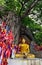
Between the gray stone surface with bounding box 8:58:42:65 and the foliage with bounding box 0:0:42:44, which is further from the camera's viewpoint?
the foliage with bounding box 0:0:42:44

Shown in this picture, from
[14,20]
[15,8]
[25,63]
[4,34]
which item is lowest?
[25,63]

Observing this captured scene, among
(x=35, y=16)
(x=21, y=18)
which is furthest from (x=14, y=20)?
(x=35, y=16)

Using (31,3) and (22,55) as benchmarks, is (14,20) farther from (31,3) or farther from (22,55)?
(22,55)

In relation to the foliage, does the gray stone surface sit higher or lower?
lower

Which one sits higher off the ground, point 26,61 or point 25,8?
point 25,8

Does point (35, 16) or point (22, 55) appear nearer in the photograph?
point (22, 55)

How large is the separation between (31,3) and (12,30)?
1.38 meters

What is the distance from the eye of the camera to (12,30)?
9.91m

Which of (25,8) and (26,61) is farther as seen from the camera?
(25,8)

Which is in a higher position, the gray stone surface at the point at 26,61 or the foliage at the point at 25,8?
the foliage at the point at 25,8

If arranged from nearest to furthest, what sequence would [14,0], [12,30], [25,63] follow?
1. [25,63]
2. [12,30]
3. [14,0]

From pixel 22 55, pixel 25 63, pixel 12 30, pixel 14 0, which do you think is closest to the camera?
pixel 25 63

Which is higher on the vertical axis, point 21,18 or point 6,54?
point 21,18

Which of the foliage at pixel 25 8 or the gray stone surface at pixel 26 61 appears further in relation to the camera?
the foliage at pixel 25 8
